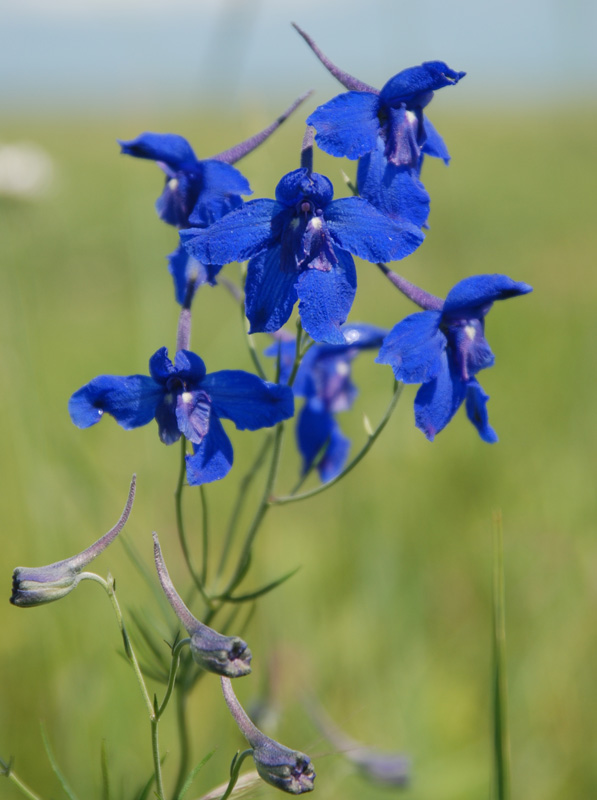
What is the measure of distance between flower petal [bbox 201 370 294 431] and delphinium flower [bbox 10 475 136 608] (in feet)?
0.70

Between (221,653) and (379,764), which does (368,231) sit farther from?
(379,764)

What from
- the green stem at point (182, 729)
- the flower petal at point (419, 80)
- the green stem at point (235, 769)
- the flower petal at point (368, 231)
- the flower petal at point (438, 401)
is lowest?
the green stem at point (182, 729)

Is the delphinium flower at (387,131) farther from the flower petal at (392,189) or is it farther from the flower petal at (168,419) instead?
the flower petal at (168,419)

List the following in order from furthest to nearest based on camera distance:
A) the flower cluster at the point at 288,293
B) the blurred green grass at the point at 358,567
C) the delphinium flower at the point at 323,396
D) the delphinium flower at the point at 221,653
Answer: the blurred green grass at the point at 358,567 < the delphinium flower at the point at 323,396 < the flower cluster at the point at 288,293 < the delphinium flower at the point at 221,653

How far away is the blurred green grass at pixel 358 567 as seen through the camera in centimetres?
233

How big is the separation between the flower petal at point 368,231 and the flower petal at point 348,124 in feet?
0.27

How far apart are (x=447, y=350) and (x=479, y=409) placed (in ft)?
0.38

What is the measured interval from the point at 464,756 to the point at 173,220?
179 cm

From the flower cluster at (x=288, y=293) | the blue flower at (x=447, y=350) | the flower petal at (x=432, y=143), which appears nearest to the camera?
the flower cluster at (x=288, y=293)

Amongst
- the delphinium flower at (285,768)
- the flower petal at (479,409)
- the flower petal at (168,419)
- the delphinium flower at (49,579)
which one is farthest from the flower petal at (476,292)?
the delphinium flower at (285,768)

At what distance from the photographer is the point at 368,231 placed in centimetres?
124

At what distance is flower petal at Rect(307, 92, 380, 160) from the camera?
1.26m

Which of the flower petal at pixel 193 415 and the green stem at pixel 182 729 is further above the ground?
the flower petal at pixel 193 415

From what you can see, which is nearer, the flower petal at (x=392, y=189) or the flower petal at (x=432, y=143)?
the flower petal at (x=392, y=189)
